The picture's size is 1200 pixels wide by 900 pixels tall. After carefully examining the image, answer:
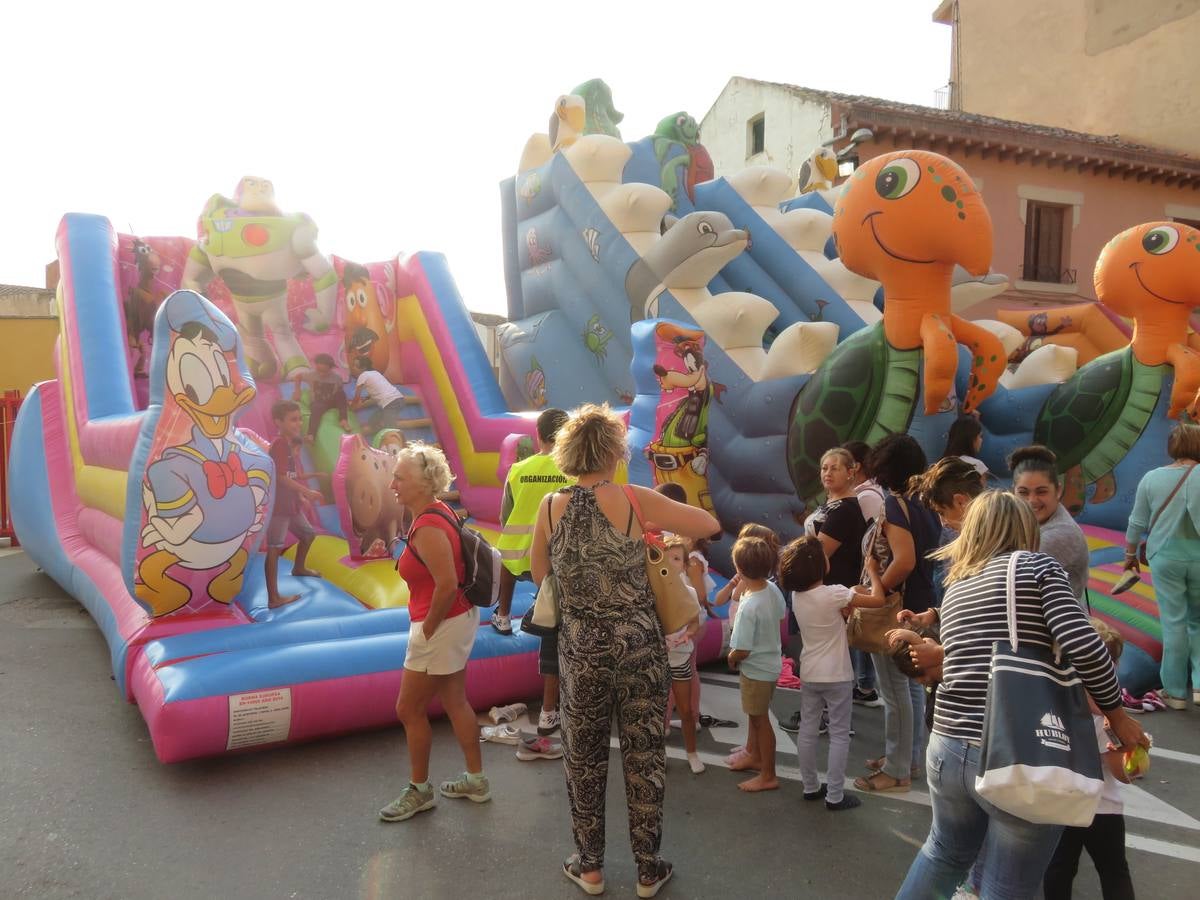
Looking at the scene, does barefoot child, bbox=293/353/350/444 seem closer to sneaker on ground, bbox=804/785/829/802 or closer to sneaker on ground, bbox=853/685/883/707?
sneaker on ground, bbox=853/685/883/707

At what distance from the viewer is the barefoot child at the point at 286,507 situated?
505cm

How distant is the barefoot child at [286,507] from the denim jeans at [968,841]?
3882 millimetres

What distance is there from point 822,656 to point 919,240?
9.23ft

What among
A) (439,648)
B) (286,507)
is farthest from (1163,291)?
(286,507)

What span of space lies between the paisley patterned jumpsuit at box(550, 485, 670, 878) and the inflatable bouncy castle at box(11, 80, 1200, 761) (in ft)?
5.16

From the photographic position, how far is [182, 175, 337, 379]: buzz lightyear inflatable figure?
23.3 ft

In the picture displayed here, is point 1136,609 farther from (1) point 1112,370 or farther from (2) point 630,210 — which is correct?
(2) point 630,210

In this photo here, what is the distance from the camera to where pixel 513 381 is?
342 inches

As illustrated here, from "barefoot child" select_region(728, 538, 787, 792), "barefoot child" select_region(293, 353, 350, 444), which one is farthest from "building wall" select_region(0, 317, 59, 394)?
"barefoot child" select_region(728, 538, 787, 792)

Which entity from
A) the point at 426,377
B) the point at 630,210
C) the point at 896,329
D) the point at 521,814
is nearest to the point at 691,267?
the point at 630,210

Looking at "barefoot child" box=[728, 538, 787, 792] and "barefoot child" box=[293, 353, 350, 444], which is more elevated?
"barefoot child" box=[293, 353, 350, 444]

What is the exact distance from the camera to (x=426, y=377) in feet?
25.4

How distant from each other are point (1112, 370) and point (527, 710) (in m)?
4.68

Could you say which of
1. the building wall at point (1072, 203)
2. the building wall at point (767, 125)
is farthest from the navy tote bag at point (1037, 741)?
the building wall at point (767, 125)
